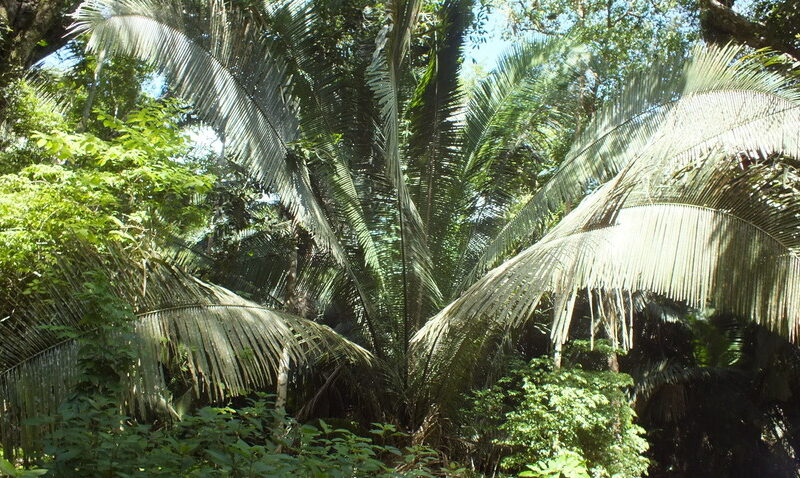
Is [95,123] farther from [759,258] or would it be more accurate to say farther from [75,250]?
[759,258]

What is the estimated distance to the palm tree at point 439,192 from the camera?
412 cm

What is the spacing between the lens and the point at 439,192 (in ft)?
24.5

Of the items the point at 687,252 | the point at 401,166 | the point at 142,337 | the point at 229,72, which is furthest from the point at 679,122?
the point at 142,337

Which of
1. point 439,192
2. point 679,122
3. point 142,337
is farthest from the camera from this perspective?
point 439,192

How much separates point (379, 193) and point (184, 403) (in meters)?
3.79

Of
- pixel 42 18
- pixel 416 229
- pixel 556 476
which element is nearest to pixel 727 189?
pixel 556 476

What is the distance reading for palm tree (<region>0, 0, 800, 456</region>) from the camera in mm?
4121

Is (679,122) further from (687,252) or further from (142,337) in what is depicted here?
(142,337)

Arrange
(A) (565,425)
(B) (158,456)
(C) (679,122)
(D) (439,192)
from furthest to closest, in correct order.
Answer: (D) (439,192), (A) (565,425), (C) (679,122), (B) (158,456)

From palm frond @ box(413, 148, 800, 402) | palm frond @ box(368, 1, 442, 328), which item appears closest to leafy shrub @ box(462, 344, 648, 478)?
palm frond @ box(368, 1, 442, 328)

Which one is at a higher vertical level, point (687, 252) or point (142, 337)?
point (687, 252)

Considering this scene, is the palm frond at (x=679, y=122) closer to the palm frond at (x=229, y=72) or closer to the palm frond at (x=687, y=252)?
the palm frond at (x=687, y=252)

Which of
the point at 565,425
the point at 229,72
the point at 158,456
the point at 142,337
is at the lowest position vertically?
the point at 565,425

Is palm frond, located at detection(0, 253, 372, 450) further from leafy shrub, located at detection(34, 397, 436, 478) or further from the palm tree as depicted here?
leafy shrub, located at detection(34, 397, 436, 478)
